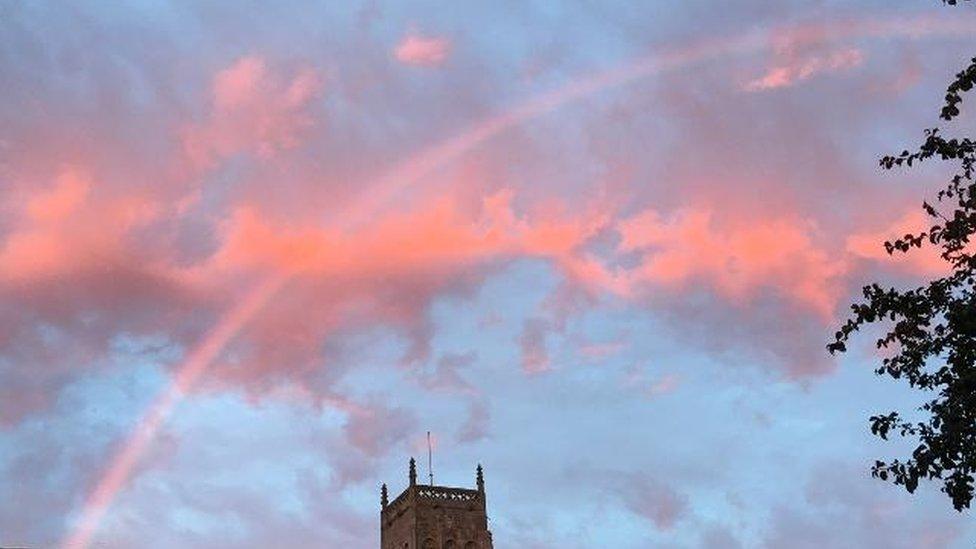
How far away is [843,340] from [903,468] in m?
3.15

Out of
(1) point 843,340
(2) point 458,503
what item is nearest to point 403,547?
(2) point 458,503

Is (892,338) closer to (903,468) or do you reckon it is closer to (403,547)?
(903,468)

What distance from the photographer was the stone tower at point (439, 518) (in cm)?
11831

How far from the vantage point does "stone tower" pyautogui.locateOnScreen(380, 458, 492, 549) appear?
4658 inches

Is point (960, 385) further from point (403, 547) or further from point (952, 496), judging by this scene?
point (403, 547)

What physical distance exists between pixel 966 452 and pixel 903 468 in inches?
66.5

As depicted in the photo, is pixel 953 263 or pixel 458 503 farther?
pixel 458 503

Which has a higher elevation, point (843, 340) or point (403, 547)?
point (403, 547)

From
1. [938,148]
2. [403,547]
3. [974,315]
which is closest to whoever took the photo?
[974,315]

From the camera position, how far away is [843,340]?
2788 cm

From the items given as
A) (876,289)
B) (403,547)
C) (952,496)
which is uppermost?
(403,547)

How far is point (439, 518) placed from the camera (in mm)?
119688

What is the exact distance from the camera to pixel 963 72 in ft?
83.4

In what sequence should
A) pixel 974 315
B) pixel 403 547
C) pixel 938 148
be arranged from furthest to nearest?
1. pixel 403 547
2. pixel 938 148
3. pixel 974 315
